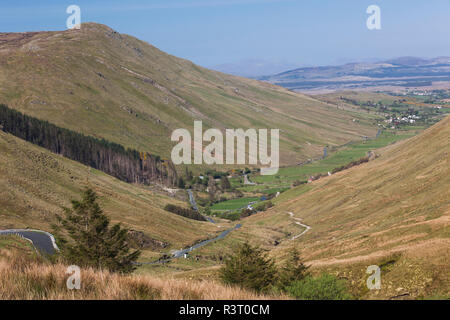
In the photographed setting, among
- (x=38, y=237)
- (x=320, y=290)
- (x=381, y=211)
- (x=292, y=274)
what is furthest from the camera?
(x=381, y=211)

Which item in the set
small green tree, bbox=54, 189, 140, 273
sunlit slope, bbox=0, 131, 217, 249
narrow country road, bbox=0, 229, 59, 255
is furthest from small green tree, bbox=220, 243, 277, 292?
sunlit slope, bbox=0, 131, 217, 249

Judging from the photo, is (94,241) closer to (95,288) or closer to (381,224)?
(95,288)

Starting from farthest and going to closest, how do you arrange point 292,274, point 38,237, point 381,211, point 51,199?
point 51,199 < point 381,211 < point 38,237 < point 292,274

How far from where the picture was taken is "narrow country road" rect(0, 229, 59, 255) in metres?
62.3

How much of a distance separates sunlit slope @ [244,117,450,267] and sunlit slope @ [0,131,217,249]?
24351 mm

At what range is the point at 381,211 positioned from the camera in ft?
266

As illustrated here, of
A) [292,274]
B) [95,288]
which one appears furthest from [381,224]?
[95,288]

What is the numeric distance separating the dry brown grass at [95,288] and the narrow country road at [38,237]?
5068 cm

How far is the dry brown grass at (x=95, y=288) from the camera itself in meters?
11.5

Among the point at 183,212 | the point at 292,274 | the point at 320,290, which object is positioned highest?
the point at 320,290

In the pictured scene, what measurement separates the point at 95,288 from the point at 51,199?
9999 cm

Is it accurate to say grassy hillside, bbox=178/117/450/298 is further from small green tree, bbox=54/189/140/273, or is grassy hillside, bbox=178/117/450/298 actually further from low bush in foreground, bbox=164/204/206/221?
low bush in foreground, bbox=164/204/206/221

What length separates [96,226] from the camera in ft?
124
